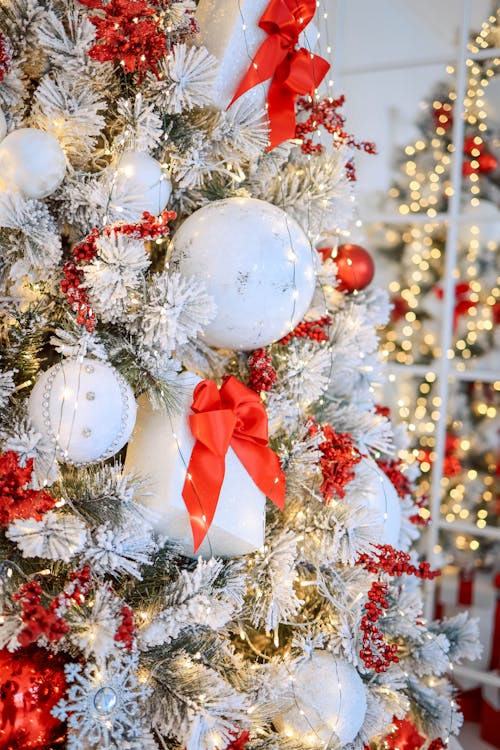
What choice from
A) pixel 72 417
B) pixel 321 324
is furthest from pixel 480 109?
pixel 72 417

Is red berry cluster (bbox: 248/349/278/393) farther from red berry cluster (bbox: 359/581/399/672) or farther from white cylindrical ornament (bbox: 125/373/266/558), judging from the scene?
red berry cluster (bbox: 359/581/399/672)

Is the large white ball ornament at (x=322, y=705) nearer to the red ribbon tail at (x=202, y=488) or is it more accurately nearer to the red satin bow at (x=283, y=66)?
the red ribbon tail at (x=202, y=488)

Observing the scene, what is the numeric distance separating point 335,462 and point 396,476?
275 mm

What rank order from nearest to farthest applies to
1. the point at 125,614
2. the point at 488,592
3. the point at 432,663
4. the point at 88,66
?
the point at 125,614 < the point at 88,66 < the point at 432,663 < the point at 488,592

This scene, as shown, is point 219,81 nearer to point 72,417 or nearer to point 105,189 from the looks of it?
point 105,189

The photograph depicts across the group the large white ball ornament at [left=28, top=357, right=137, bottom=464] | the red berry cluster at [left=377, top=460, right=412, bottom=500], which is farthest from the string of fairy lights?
the large white ball ornament at [left=28, top=357, right=137, bottom=464]

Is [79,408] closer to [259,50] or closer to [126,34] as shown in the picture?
[126,34]

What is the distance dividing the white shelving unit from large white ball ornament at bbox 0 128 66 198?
132cm

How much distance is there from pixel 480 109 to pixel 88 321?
1622mm

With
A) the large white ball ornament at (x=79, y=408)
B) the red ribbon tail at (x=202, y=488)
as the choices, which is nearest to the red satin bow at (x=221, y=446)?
the red ribbon tail at (x=202, y=488)

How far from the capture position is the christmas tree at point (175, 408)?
0.83 m

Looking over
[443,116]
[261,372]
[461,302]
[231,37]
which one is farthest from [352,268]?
[443,116]

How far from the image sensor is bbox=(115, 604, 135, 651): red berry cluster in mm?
771

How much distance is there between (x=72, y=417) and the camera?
81cm
